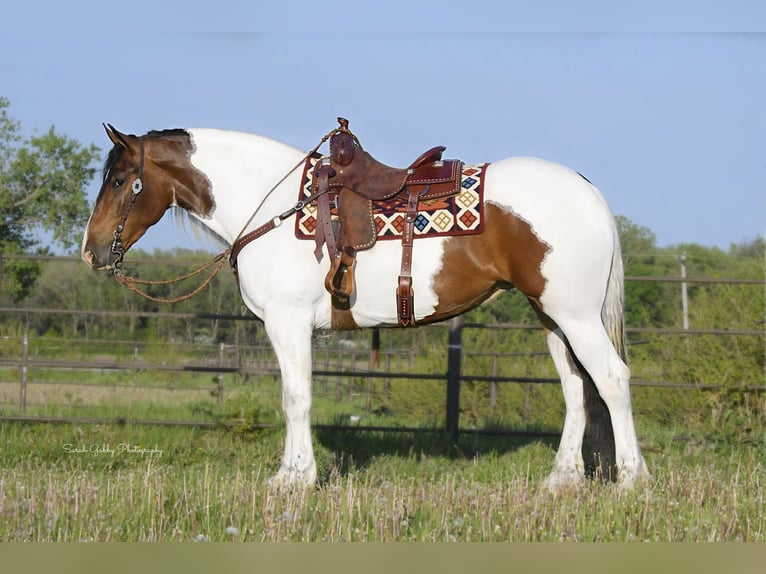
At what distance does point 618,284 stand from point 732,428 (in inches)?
111

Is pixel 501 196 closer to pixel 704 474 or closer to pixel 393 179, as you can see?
pixel 393 179

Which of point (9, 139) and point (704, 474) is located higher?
point (9, 139)

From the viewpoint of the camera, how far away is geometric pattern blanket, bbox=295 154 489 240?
4.62m

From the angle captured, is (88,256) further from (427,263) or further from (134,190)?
(427,263)

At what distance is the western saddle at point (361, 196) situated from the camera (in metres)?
4.64

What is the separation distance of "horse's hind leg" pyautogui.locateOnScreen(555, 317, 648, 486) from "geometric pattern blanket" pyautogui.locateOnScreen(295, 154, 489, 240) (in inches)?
34.0

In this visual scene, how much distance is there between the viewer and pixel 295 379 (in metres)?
4.80

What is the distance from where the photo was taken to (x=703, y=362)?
9.49 meters

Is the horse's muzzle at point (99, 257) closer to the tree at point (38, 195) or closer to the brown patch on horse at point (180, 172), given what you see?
the brown patch on horse at point (180, 172)

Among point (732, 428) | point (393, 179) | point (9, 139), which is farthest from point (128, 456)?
point (9, 139)

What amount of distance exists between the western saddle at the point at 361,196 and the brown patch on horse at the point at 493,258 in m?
0.24

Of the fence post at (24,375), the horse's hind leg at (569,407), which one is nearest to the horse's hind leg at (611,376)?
the horse's hind leg at (569,407)

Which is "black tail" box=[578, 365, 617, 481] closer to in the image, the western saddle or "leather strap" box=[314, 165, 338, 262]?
the western saddle

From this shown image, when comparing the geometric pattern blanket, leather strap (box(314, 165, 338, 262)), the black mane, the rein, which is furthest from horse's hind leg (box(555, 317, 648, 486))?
the black mane
